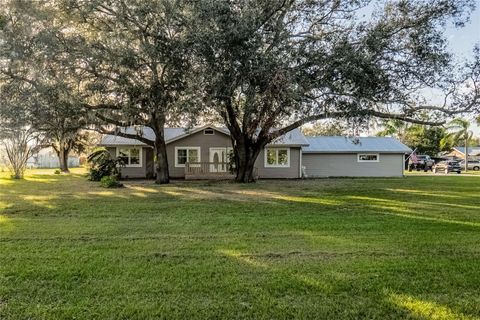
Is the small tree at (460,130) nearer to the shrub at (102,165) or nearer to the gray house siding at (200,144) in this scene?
the gray house siding at (200,144)

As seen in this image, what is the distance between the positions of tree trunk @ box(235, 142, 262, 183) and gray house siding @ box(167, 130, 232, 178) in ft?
13.0

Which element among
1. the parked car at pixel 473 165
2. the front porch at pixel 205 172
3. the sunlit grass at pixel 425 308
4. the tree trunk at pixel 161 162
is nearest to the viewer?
the sunlit grass at pixel 425 308

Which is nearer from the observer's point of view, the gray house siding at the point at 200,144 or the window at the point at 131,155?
the gray house siding at the point at 200,144

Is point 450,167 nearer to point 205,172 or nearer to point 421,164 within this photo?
point 421,164

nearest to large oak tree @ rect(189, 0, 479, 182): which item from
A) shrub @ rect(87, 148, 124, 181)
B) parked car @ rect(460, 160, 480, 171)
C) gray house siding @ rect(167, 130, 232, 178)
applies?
gray house siding @ rect(167, 130, 232, 178)

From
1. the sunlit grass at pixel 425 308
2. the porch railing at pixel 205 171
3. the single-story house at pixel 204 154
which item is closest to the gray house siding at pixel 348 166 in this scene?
the single-story house at pixel 204 154

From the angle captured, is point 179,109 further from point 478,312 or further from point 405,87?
point 478,312

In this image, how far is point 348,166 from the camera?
2716 cm

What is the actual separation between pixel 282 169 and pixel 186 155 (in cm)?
596

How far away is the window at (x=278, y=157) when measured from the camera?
25.0 meters

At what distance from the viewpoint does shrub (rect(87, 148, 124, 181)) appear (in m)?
22.2

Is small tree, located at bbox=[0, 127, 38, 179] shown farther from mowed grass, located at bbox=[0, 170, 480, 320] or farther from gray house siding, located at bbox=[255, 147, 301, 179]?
mowed grass, located at bbox=[0, 170, 480, 320]

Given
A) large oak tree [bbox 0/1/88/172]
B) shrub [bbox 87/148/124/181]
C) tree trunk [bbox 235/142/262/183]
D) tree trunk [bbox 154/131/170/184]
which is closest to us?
large oak tree [bbox 0/1/88/172]

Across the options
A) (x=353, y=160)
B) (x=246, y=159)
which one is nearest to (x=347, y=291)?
(x=246, y=159)
